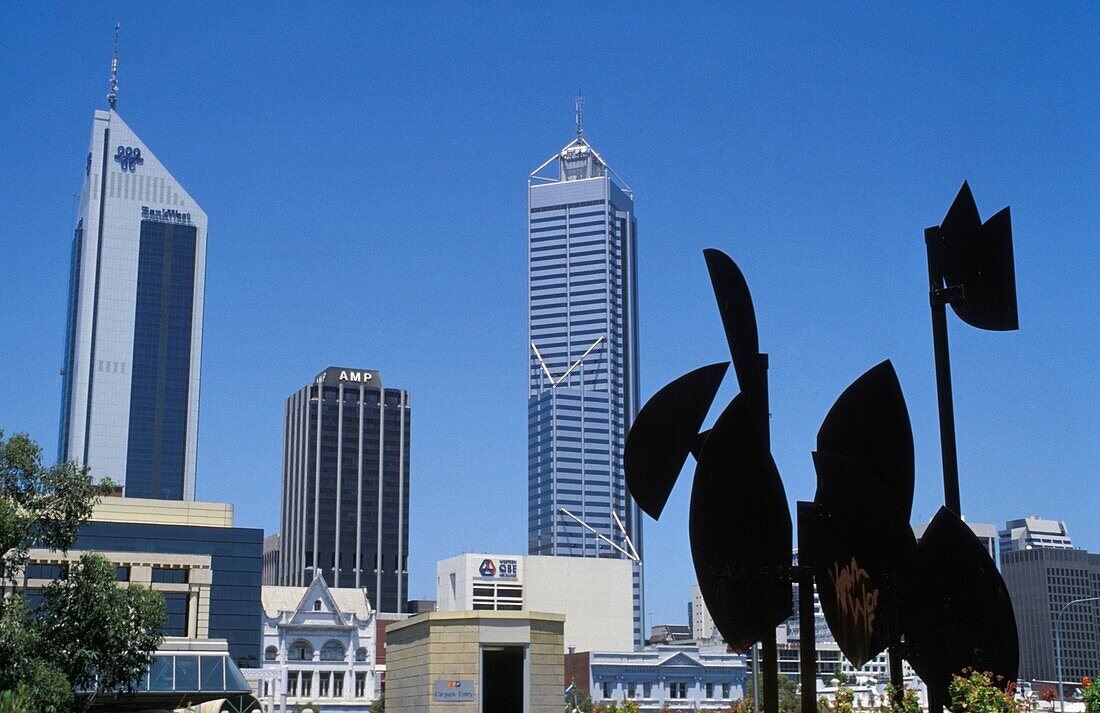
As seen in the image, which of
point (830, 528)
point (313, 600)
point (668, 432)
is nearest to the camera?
point (830, 528)

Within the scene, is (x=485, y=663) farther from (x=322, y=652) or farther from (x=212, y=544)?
(x=322, y=652)

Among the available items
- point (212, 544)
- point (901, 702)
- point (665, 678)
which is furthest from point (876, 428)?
point (665, 678)

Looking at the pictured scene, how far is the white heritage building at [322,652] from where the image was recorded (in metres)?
114

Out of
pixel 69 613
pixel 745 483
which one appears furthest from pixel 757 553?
pixel 69 613

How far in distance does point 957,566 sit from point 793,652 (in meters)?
167

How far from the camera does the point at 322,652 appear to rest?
117 meters

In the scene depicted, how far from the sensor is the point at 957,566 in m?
22.2

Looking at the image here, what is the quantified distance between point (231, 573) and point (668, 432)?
89357mm

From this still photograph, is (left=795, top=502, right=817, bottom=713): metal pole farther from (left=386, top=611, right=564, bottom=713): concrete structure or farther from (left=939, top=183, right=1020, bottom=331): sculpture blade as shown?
(left=386, top=611, right=564, bottom=713): concrete structure

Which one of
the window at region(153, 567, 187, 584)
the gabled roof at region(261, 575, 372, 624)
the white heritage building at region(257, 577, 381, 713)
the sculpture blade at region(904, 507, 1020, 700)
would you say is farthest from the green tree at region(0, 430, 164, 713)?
the gabled roof at region(261, 575, 372, 624)

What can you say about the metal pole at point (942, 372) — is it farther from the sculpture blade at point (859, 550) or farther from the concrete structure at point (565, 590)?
the concrete structure at point (565, 590)

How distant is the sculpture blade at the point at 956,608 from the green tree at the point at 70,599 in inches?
792

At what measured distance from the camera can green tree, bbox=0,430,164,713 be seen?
32.4 meters

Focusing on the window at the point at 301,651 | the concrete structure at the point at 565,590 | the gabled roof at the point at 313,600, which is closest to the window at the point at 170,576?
the gabled roof at the point at 313,600
